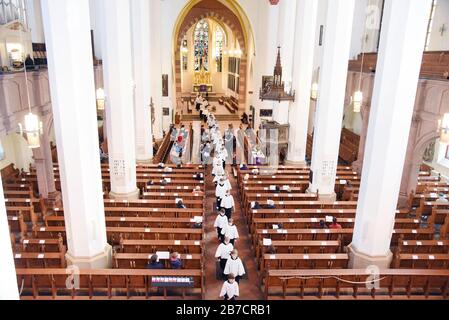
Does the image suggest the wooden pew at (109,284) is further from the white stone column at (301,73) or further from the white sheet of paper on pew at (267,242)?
the white stone column at (301,73)

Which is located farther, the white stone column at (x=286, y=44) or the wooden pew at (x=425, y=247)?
the white stone column at (x=286, y=44)

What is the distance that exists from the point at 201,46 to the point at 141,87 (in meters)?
25.6

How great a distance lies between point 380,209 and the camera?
7902mm

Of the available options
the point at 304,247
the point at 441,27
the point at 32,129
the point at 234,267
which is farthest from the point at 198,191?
the point at 441,27

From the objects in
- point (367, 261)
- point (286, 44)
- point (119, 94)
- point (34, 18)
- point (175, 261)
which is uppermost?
point (34, 18)

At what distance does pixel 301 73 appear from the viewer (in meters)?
15.4

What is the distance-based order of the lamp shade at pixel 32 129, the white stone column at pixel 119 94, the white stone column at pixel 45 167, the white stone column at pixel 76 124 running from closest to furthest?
the white stone column at pixel 76 124
the lamp shade at pixel 32 129
the white stone column at pixel 119 94
the white stone column at pixel 45 167

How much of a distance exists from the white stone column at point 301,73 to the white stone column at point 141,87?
6.51 meters

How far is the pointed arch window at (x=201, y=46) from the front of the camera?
39812mm

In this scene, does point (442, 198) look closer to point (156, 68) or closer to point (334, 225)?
point (334, 225)

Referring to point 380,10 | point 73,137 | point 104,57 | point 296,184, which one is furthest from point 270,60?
point 73,137

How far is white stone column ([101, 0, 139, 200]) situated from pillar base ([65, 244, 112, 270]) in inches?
144

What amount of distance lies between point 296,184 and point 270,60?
10996mm

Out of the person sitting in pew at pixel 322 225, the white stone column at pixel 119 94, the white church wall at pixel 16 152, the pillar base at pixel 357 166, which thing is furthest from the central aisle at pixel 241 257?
the white church wall at pixel 16 152
